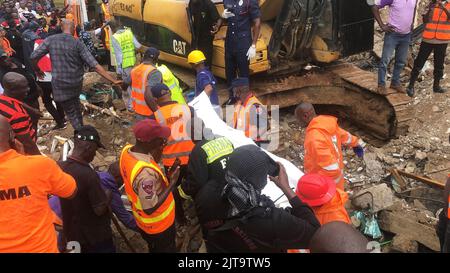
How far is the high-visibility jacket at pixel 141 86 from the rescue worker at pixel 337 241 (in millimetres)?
3375

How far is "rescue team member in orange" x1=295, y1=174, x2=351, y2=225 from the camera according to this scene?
2820mm

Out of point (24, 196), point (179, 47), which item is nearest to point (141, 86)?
point (179, 47)

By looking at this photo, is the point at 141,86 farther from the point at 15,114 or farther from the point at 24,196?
the point at 24,196

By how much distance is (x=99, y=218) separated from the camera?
10.5 ft

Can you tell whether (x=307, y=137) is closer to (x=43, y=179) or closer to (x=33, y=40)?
(x=43, y=179)

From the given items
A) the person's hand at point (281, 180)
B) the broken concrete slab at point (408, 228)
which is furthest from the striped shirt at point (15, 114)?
the broken concrete slab at point (408, 228)

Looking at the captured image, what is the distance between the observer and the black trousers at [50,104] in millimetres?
6301

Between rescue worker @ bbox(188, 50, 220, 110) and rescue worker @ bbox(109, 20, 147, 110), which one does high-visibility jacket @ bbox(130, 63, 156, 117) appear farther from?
rescue worker @ bbox(109, 20, 147, 110)

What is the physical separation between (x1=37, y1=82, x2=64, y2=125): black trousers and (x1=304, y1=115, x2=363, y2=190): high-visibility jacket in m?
4.00

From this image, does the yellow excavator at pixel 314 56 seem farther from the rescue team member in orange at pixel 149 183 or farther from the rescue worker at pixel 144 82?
the rescue team member in orange at pixel 149 183

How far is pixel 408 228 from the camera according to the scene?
13.1 feet

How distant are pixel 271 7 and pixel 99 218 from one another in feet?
15.3
